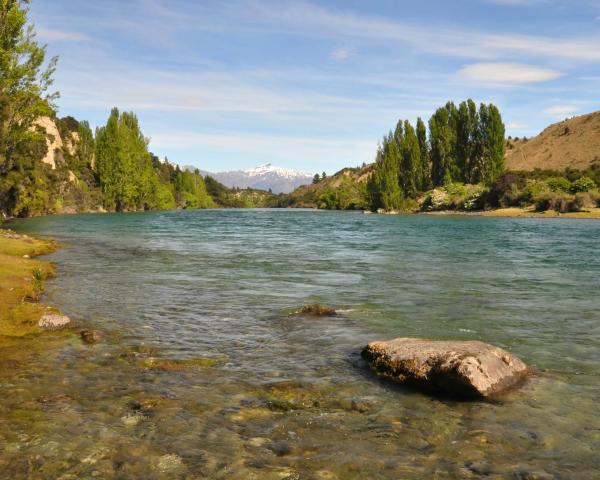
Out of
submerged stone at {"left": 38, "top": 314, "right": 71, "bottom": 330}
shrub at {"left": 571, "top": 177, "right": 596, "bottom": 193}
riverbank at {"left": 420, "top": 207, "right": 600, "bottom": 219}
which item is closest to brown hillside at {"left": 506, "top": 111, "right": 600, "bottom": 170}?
shrub at {"left": 571, "top": 177, "right": 596, "bottom": 193}

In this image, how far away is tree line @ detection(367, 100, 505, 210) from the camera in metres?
111

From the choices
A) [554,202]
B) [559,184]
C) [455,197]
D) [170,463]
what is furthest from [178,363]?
[455,197]

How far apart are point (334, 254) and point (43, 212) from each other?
244ft

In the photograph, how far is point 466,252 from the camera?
3161cm

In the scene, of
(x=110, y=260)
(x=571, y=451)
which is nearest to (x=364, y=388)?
(x=571, y=451)

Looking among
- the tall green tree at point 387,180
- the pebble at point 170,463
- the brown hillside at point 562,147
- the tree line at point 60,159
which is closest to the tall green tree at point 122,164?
the tree line at point 60,159

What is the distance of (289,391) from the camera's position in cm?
864

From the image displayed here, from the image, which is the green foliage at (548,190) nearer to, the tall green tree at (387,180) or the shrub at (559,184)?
the shrub at (559,184)

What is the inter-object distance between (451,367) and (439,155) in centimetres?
11696

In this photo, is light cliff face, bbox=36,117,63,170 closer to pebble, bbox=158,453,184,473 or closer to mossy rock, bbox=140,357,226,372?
mossy rock, bbox=140,357,226,372

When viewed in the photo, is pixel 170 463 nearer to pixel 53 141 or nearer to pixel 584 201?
pixel 584 201

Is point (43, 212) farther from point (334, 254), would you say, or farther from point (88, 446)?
point (88, 446)

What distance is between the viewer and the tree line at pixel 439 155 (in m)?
111

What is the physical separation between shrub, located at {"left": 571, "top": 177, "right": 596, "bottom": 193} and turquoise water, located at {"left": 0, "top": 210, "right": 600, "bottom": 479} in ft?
255
